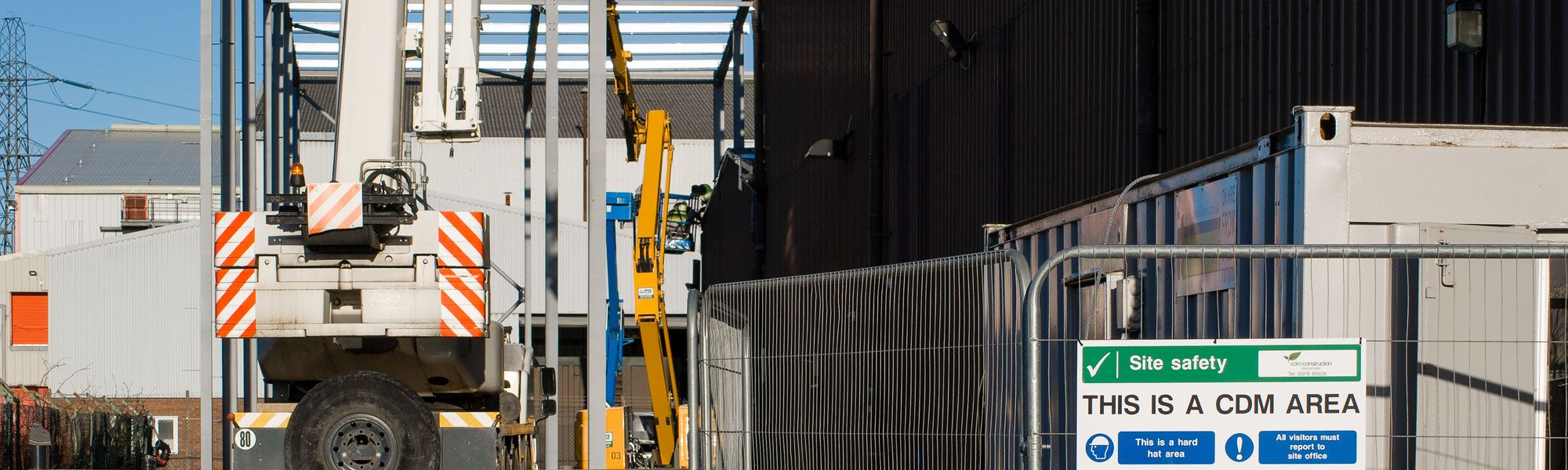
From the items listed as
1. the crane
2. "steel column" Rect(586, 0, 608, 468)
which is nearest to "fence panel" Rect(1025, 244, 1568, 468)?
"steel column" Rect(586, 0, 608, 468)

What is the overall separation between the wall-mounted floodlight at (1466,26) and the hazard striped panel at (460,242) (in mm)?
6518

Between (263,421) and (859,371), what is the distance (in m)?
6.15

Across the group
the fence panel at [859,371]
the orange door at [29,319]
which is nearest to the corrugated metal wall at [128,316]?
the orange door at [29,319]

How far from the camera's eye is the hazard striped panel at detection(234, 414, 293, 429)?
11.3m

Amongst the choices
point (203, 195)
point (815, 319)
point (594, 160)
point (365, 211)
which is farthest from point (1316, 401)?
point (203, 195)

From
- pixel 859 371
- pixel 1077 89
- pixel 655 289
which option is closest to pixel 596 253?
pixel 1077 89

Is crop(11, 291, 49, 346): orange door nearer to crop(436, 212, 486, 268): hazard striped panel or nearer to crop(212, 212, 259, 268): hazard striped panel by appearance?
crop(212, 212, 259, 268): hazard striped panel

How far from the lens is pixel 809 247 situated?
78.0 ft

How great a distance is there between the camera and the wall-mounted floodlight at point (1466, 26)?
7.21 m

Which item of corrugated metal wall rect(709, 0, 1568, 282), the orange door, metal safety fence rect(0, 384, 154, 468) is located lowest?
metal safety fence rect(0, 384, 154, 468)

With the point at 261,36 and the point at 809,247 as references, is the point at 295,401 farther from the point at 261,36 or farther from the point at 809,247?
the point at 261,36

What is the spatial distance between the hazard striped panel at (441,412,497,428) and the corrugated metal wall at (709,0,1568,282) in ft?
15.8

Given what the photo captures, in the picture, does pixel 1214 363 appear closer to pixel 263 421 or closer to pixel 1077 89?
pixel 1077 89

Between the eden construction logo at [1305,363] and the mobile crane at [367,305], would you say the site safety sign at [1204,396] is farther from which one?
the mobile crane at [367,305]
